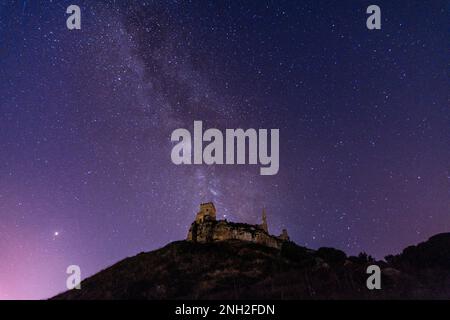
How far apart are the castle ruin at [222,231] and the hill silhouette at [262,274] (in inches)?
209

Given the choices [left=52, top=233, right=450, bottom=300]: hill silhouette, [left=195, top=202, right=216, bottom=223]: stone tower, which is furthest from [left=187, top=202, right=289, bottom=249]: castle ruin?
[left=52, top=233, right=450, bottom=300]: hill silhouette

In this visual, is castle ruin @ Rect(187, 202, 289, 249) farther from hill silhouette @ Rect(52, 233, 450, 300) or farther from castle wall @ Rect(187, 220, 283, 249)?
hill silhouette @ Rect(52, 233, 450, 300)

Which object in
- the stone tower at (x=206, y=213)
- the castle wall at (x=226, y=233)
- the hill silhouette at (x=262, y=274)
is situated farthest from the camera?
the stone tower at (x=206, y=213)

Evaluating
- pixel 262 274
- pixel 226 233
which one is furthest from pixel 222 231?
pixel 262 274

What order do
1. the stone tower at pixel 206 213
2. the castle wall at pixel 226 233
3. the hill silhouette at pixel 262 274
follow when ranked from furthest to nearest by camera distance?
the stone tower at pixel 206 213 → the castle wall at pixel 226 233 → the hill silhouette at pixel 262 274

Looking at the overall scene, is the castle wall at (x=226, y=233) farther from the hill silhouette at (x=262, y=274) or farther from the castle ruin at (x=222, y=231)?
the hill silhouette at (x=262, y=274)

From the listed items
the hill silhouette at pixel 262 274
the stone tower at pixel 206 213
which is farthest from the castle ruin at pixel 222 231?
the hill silhouette at pixel 262 274

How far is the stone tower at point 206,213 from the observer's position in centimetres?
15500

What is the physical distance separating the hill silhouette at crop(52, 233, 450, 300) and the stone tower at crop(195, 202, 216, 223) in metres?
15.7
